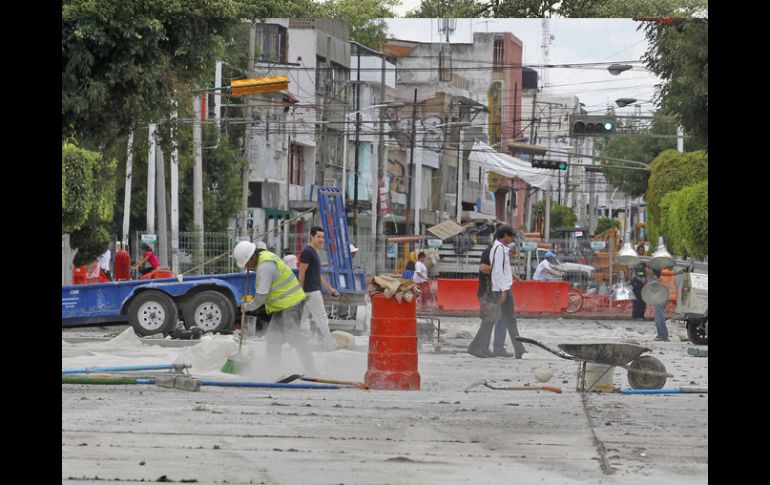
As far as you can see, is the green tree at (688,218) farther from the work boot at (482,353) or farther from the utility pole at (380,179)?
the work boot at (482,353)

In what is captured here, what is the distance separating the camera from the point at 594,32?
19.6 metres

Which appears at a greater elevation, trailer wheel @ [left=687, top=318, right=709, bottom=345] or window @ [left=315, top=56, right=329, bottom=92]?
window @ [left=315, top=56, right=329, bottom=92]

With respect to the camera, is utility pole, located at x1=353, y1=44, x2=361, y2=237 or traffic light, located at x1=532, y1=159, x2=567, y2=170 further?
traffic light, located at x1=532, y1=159, x2=567, y2=170

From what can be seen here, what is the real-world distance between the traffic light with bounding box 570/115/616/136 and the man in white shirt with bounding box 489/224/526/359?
3.84 metres

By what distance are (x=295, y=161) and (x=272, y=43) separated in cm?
363

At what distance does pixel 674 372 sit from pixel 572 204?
11.0 meters

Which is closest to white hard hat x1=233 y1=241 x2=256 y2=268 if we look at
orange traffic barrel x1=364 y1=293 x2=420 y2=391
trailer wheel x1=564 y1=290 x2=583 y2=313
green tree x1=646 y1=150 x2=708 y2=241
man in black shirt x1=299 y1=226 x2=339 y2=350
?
man in black shirt x1=299 y1=226 x2=339 y2=350

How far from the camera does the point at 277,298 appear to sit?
43.4 feet

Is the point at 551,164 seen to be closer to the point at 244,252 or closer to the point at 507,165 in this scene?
the point at 507,165

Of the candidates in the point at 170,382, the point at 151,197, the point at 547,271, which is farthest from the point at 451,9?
the point at 170,382

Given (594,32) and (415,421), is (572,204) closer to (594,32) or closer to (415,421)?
(594,32)

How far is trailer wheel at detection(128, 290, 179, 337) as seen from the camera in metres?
20.2

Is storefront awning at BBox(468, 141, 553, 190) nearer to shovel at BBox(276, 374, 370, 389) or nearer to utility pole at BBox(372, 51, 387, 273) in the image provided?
utility pole at BBox(372, 51, 387, 273)
